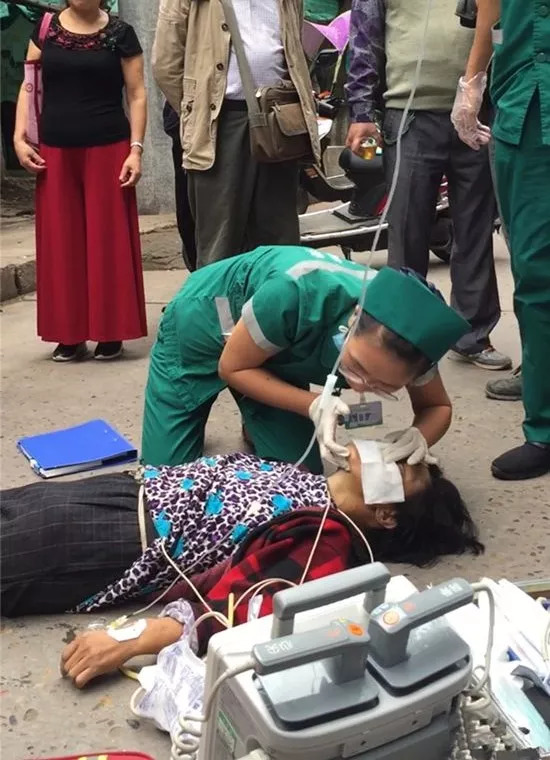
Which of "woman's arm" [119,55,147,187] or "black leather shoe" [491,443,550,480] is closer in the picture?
"black leather shoe" [491,443,550,480]

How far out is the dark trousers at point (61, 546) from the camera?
1.97 m

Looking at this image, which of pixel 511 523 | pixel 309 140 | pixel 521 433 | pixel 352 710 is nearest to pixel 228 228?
pixel 309 140

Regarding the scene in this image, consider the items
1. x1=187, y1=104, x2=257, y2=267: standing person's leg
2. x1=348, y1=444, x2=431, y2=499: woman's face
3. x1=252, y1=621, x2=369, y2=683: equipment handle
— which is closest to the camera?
x1=252, y1=621, x2=369, y2=683: equipment handle

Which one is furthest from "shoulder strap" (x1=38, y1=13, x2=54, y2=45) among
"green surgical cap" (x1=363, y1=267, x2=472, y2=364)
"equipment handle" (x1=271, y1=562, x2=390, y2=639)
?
"equipment handle" (x1=271, y1=562, x2=390, y2=639)

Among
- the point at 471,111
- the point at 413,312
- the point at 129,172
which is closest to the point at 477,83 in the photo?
the point at 471,111

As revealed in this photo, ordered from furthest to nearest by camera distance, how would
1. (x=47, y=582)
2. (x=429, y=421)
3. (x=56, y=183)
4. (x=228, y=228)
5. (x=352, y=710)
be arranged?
(x=56, y=183) < (x=228, y=228) < (x=429, y=421) < (x=47, y=582) < (x=352, y=710)

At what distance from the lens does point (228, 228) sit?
3215 mm

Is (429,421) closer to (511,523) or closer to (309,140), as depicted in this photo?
(511,523)

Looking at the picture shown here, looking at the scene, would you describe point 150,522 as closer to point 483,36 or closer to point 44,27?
point 483,36

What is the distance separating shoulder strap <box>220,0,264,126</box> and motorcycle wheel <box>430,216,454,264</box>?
2108mm

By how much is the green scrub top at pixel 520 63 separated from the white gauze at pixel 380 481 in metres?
0.94

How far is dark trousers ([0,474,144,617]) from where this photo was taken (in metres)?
1.97

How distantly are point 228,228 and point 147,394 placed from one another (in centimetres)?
78

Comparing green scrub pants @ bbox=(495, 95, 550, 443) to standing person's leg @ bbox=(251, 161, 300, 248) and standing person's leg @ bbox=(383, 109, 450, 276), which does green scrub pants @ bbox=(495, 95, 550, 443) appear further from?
standing person's leg @ bbox=(251, 161, 300, 248)
